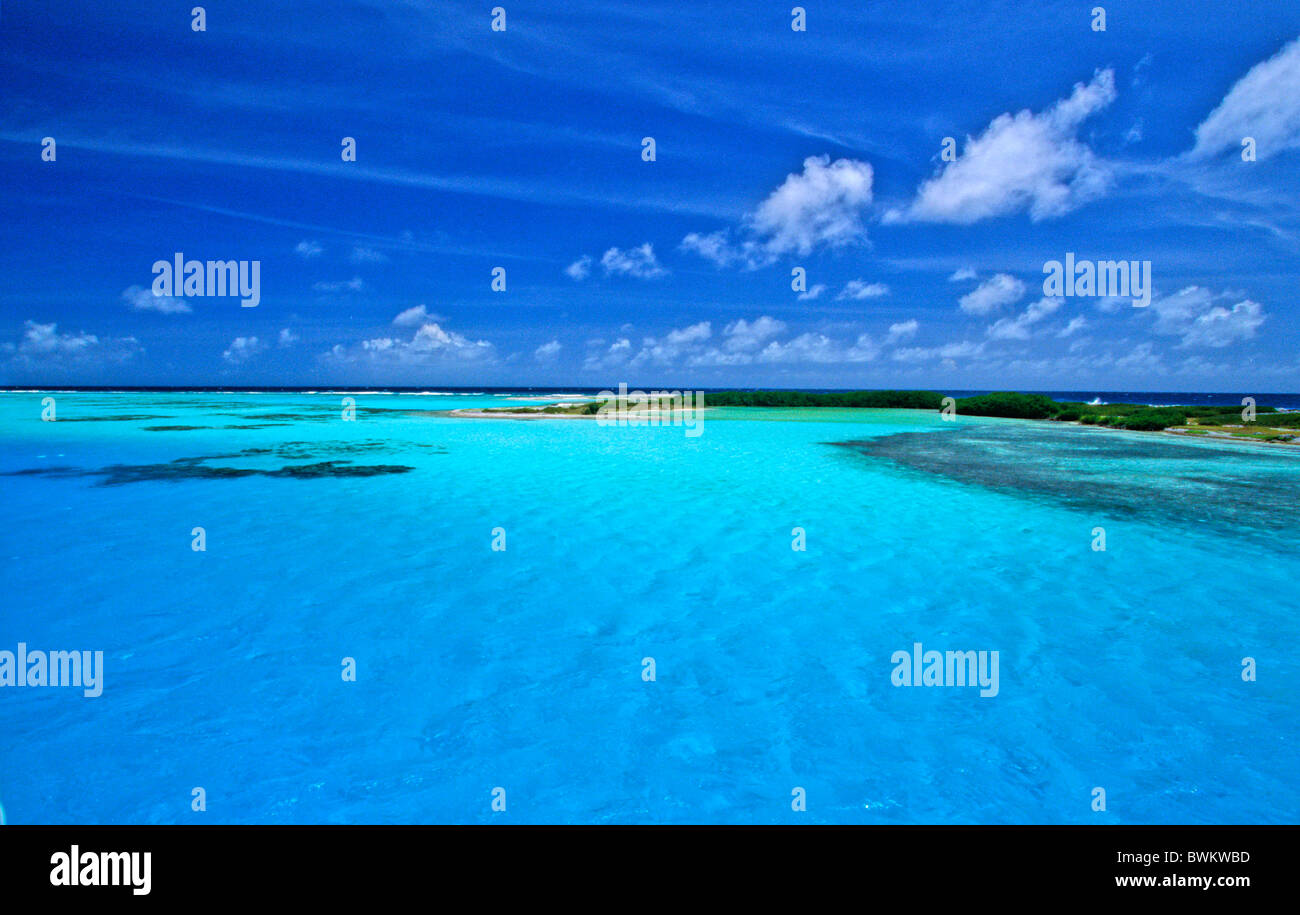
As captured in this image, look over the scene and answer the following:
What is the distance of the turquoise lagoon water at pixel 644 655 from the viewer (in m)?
5.87

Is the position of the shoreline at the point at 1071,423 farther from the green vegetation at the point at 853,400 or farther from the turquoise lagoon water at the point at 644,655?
the turquoise lagoon water at the point at 644,655

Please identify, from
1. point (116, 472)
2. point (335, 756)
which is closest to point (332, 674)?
point (335, 756)

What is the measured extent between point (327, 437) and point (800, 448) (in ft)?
93.9

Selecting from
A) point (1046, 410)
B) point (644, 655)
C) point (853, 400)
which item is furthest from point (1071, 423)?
point (644, 655)

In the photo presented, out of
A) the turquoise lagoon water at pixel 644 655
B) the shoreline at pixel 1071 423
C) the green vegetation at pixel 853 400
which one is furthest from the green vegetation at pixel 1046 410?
the turquoise lagoon water at pixel 644 655

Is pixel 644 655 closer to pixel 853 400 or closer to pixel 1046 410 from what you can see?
pixel 1046 410

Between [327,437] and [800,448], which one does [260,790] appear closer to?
[800,448]

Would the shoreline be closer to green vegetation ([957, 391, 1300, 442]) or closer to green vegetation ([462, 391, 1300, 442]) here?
green vegetation ([462, 391, 1300, 442])

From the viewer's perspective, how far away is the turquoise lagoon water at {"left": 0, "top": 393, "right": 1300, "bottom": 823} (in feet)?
19.2

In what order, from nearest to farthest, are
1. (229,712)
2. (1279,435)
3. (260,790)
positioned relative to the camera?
(260,790), (229,712), (1279,435)

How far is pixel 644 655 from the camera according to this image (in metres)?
8.74

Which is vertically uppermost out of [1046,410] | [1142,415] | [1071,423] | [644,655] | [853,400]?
[853,400]

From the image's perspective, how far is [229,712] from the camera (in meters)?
6.98
